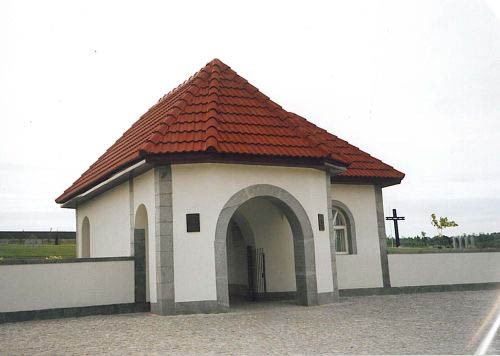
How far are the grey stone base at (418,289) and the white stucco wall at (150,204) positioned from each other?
657 cm

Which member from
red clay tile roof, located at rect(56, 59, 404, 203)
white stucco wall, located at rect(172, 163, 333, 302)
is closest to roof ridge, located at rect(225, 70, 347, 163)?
red clay tile roof, located at rect(56, 59, 404, 203)

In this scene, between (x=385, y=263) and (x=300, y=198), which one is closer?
(x=300, y=198)

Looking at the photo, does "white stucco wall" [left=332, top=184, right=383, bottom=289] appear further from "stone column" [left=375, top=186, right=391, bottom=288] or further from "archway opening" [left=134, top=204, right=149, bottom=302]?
"archway opening" [left=134, top=204, right=149, bottom=302]

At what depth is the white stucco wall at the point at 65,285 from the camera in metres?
11.5

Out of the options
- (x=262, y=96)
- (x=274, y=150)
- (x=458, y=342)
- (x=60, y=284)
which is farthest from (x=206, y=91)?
(x=458, y=342)

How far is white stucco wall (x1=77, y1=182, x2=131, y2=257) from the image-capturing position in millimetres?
13992

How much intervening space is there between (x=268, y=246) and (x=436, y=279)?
6.39m

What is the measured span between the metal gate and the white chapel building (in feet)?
0.11

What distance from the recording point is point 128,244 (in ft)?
44.8

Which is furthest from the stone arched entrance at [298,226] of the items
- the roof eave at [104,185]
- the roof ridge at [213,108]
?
the roof eave at [104,185]

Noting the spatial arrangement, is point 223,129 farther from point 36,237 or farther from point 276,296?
point 36,237

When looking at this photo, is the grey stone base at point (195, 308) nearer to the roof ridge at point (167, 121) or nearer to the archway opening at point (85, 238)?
the roof ridge at point (167, 121)

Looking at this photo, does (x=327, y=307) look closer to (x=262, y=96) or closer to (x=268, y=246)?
(x=268, y=246)

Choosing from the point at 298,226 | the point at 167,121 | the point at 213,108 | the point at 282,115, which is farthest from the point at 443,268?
the point at 167,121
